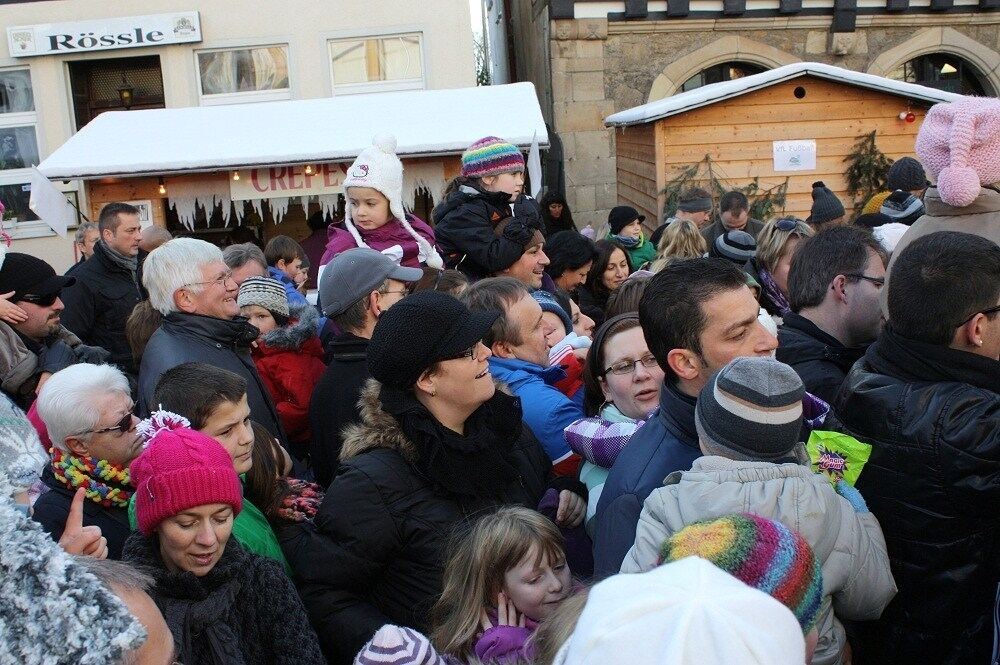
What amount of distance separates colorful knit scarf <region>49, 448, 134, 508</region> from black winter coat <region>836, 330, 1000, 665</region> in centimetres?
221

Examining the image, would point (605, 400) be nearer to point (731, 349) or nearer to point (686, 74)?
point (731, 349)

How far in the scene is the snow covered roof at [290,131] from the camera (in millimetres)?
8688

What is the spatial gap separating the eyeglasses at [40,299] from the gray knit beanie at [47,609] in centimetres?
392

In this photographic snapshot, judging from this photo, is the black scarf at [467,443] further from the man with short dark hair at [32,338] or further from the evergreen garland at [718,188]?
the evergreen garland at [718,188]

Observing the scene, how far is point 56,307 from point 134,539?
2.94 m

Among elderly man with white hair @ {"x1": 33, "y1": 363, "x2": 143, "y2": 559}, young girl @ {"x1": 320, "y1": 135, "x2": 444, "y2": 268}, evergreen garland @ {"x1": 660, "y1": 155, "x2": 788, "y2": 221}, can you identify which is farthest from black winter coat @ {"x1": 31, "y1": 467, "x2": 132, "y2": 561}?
evergreen garland @ {"x1": 660, "y1": 155, "x2": 788, "y2": 221}

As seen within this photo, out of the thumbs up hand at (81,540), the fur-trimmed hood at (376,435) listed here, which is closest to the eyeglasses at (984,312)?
the fur-trimmed hood at (376,435)

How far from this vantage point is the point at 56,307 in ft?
15.8

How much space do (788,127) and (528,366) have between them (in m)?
7.46

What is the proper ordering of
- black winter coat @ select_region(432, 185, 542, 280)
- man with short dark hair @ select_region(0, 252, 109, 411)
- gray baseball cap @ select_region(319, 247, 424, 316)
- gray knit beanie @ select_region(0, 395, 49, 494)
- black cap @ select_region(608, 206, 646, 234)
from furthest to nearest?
1. black cap @ select_region(608, 206, 646, 234)
2. black winter coat @ select_region(432, 185, 542, 280)
3. man with short dark hair @ select_region(0, 252, 109, 411)
4. gray baseball cap @ select_region(319, 247, 424, 316)
5. gray knit beanie @ select_region(0, 395, 49, 494)

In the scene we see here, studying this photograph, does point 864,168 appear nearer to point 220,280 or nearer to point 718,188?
point 718,188

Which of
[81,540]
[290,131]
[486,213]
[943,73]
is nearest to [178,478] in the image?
[81,540]

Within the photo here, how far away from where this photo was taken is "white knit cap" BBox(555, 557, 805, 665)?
46.3 inches

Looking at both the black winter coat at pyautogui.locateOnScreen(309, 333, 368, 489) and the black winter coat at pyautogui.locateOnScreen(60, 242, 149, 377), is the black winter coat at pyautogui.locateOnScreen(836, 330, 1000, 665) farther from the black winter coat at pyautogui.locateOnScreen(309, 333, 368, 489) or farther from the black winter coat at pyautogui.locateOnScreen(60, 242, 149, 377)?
the black winter coat at pyautogui.locateOnScreen(60, 242, 149, 377)
